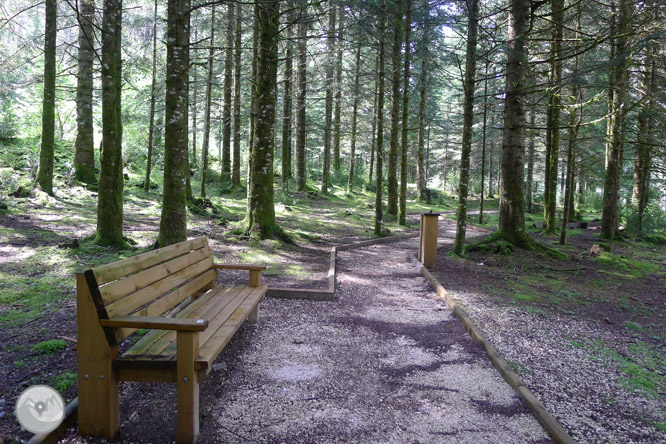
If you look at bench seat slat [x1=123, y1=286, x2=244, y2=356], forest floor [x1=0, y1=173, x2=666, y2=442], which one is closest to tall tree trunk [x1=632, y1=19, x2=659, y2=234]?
forest floor [x1=0, y1=173, x2=666, y2=442]

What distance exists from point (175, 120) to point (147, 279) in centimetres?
360

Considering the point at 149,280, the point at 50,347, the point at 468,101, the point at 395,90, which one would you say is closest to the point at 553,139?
the point at 395,90

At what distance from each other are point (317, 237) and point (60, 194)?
26.9ft

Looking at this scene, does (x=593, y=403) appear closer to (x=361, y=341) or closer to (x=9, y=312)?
(x=361, y=341)

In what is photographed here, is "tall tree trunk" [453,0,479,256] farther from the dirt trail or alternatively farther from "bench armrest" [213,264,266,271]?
"bench armrest" [213,264,266,271]

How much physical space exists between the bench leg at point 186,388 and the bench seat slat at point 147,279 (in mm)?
538

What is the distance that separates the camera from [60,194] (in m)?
12.1

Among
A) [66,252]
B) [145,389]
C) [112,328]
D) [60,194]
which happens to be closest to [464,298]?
[145,389]

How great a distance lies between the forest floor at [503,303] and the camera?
3.10m

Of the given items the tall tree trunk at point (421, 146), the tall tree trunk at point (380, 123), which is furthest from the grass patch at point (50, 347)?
the tall tree trunk at point (421, 146)

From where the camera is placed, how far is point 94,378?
2424 mm

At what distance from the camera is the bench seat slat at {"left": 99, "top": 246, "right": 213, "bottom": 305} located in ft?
8.21

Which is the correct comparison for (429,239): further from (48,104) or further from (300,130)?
(300,130)

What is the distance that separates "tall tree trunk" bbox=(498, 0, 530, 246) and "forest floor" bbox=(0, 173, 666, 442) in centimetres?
88
